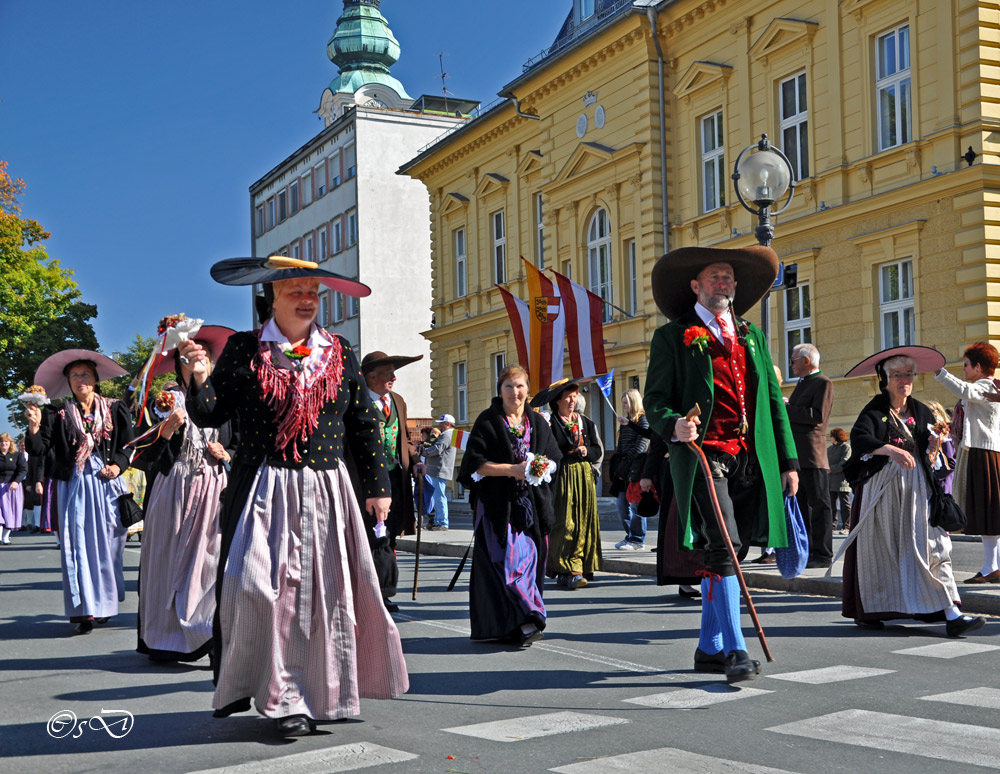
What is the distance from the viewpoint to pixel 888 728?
540 centimetres

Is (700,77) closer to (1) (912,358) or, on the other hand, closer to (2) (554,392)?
(2) (554,392)

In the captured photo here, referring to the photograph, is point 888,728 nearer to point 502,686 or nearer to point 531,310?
point 502,686

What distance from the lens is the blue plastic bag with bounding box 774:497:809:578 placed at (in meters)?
10.8

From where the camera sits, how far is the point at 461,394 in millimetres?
40000

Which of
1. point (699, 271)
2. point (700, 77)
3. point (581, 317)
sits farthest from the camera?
point (700, 77)

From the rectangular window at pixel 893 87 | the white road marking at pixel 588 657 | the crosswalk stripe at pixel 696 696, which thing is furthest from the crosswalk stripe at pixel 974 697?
the rectangular window at pixel 893 87

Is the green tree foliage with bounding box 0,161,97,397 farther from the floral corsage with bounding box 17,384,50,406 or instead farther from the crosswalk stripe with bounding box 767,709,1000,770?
the crosswalk stripe with bounding box 767,709,1000,770

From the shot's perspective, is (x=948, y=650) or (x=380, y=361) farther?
(x=380, y=361)

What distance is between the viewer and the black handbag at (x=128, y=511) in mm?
9312

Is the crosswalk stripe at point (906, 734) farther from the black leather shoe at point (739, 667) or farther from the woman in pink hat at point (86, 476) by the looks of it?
the woman in pink hat at point (86, 476)

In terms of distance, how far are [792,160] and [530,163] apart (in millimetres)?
11606

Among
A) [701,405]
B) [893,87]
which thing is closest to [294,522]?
[701,405]

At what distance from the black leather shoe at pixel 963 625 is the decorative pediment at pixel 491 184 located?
98.0 ft

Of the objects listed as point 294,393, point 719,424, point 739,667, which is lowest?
point 739,667
